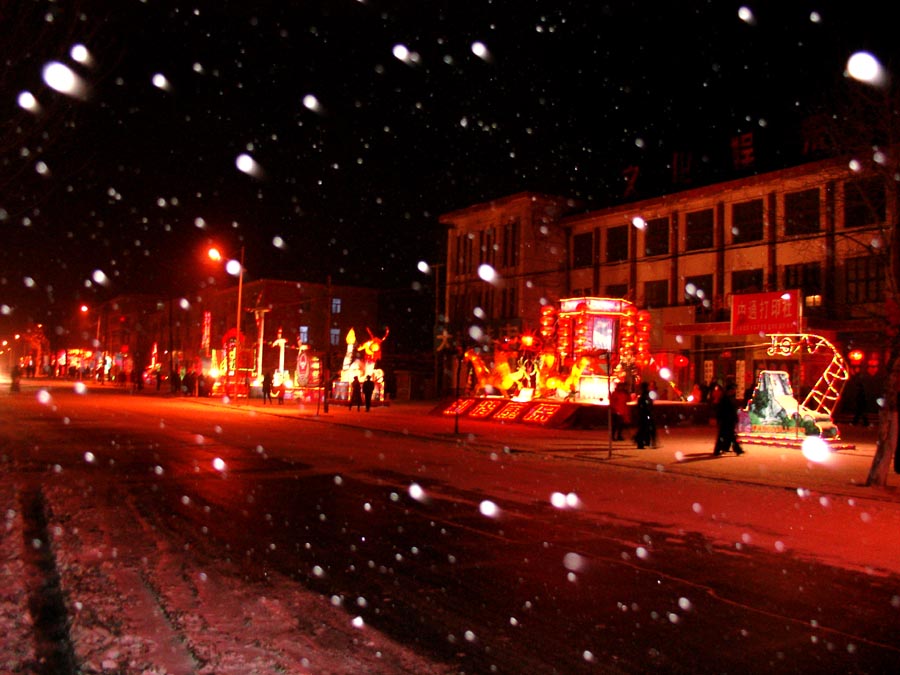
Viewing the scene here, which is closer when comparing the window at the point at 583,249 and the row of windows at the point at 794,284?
the row of windows at the point at 794,284

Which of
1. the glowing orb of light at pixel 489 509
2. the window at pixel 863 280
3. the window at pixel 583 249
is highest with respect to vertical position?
the window at pixel 583 249

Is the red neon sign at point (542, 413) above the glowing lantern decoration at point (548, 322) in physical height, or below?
below

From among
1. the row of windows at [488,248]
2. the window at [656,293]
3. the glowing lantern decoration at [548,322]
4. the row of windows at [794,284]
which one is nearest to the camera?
the glowing lantern decoration at [548,322]

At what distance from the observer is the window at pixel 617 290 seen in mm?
45938

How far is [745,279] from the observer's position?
1548 inches

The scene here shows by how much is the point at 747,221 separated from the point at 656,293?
6543mm

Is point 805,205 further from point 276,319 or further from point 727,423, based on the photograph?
point 276,319

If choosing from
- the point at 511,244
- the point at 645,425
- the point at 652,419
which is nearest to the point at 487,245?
the point at 511,244

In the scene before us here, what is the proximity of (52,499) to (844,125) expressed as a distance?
14903 millimetres

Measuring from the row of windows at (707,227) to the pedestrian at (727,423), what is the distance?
13.3 m

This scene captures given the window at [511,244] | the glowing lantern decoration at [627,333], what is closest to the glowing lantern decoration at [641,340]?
the glowing lantern decoration at [627,333]

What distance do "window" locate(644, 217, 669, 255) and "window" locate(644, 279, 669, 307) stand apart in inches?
67.2

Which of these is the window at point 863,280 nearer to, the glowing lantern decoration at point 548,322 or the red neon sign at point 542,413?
the glowing lantern decoration at point 548,322

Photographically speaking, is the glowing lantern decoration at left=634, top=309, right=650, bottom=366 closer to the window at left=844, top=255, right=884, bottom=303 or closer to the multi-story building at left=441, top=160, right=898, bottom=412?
the multi-story building at left=441, top=160, right=898, bottom=412
